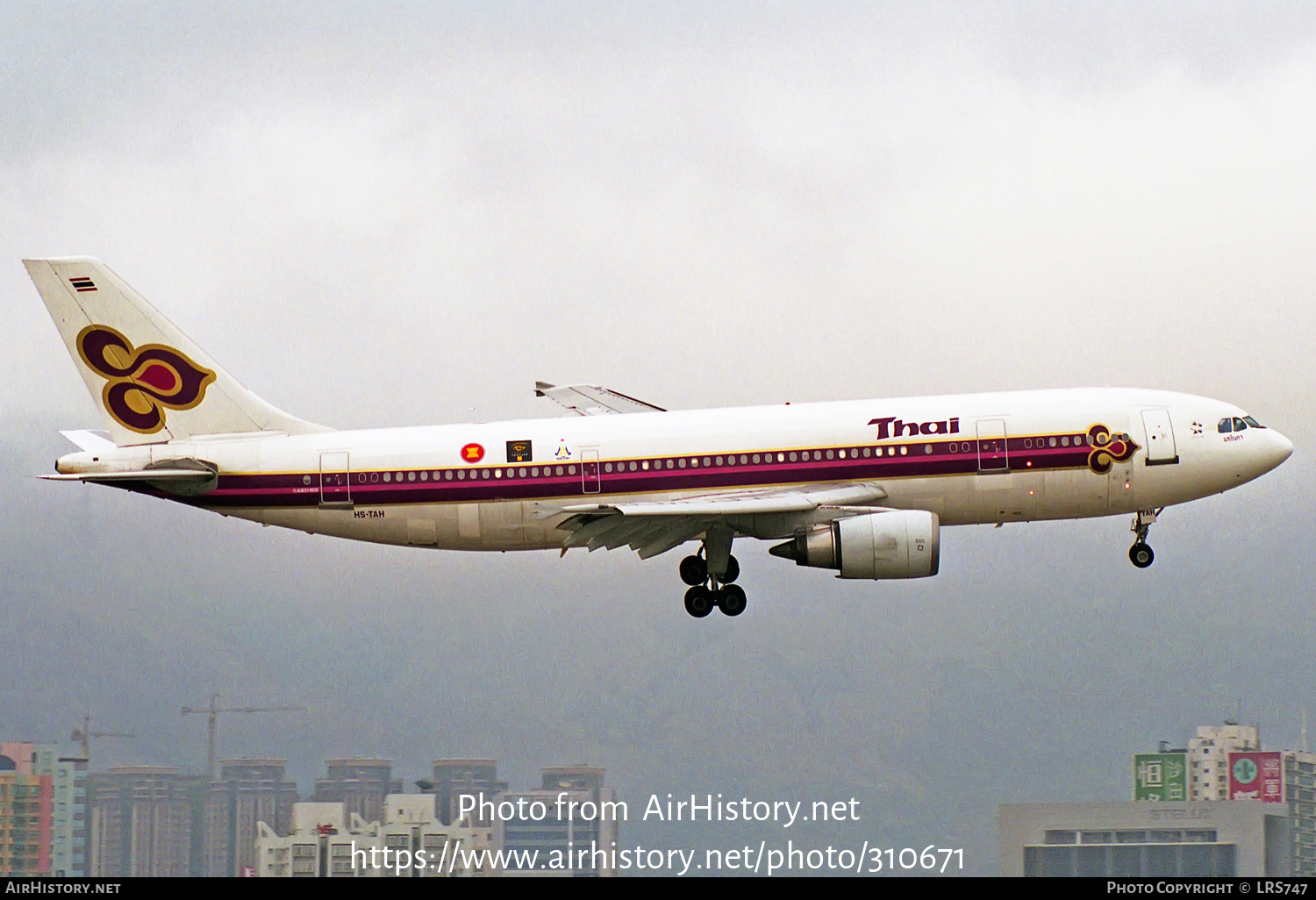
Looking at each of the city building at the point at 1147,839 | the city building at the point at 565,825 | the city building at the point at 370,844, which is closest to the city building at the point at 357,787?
the city building at the point at 370,844

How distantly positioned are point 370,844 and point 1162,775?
89.7 metres

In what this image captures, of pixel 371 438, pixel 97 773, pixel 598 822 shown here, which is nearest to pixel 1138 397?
pixel 371 438

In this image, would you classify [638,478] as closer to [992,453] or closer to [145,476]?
[992,453]

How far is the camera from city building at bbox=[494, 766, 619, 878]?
124 m

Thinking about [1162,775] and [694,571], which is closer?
[694,571]

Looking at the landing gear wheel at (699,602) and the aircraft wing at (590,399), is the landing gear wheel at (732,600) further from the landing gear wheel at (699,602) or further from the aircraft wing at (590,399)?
the aircraft wing at (590,399)

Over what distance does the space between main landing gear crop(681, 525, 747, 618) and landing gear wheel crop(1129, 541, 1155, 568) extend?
44.7 ft

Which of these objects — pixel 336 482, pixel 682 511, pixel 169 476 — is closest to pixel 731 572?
pixel 682 511

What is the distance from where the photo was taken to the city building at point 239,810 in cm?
15700

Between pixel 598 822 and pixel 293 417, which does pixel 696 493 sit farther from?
pixel 598 822

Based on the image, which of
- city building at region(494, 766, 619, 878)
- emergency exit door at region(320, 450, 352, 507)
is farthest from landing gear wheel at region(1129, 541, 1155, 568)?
city building at region(494, 766, 619, 878)

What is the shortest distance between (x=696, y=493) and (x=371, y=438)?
1109 centimetres

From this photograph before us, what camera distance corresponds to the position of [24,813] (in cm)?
16138

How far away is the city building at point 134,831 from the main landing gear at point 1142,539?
116m
